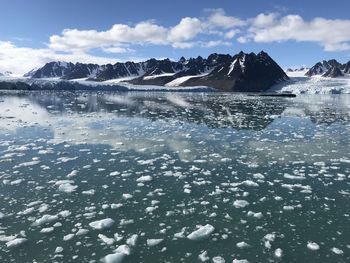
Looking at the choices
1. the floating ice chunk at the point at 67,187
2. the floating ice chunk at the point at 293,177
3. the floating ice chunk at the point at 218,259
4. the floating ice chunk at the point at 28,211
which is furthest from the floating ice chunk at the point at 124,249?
the floating ice chunk at the point at 293,177

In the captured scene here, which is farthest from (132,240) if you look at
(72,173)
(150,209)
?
(72,173)

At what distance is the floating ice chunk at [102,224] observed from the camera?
7.89m

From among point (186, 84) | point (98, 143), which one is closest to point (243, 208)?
point (98, 143)

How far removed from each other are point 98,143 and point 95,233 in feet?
31.1

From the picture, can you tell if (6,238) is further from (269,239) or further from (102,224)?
(269,239)

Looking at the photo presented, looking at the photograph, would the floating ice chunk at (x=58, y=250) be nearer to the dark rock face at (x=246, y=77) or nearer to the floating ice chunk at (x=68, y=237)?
the floating ice chunk at (x=68, y=237)

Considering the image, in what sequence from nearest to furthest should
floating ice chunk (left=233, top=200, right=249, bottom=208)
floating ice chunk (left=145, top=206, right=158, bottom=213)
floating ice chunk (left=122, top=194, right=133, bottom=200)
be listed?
1. floating ice chunk (left=145, top=206, right=158, bottom=213)
2. floating ice chunk (left=233, top=200, right=249, bottom=208)
3. floating ice chunk (left=122, top=194, right=133, bottom=200)

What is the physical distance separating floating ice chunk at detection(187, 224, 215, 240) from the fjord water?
34 millimetres

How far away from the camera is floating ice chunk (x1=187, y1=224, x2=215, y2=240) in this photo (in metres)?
7.47

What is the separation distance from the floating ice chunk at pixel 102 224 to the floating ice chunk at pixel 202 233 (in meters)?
1.77

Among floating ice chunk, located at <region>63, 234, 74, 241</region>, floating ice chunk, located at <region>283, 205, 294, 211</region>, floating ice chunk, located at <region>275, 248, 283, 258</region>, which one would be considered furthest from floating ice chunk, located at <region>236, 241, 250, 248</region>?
floating ice chunk, located at <region>63, 234, 74, 241</region>

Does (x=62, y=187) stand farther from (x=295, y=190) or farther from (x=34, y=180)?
(x=295, y=190)

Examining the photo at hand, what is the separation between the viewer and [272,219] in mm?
8430

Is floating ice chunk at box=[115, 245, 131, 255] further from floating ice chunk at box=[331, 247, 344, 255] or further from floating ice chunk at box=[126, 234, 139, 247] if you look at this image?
floating ice chunk at box=[331, 247, 344, 255]
